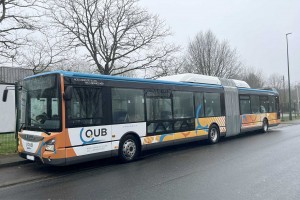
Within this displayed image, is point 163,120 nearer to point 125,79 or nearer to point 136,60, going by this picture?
point 125,79

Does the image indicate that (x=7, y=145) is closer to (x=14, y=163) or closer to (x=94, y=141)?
(x=14, y=163)

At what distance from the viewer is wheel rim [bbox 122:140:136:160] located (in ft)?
31.9

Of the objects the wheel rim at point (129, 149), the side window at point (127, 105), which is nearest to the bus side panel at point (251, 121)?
the side window at point (127, 105)

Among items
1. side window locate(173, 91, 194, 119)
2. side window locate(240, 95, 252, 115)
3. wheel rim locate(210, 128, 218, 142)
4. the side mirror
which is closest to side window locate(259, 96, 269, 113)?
side window locate(240, 95, 252, 115)

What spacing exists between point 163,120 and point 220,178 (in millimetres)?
4459

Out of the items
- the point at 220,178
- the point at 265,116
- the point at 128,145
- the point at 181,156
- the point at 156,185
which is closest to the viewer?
the point at 156,185

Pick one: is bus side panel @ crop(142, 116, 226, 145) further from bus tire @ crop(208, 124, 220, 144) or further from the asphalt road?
the asphalt road

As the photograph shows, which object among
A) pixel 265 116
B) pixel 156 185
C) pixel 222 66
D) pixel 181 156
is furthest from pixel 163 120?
pixel 222 66

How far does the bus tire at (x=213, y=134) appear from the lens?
45.8 ft

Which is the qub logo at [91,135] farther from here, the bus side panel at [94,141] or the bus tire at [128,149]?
the bus tire at [128,149]

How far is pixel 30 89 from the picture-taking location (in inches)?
347

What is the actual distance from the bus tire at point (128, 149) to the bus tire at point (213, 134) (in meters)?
4.94

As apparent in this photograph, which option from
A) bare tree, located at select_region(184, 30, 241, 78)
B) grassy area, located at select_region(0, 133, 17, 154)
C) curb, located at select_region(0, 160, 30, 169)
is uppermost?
bare tree, located at select_region(184, 30, 241, 78)

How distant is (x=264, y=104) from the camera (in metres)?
19.4
